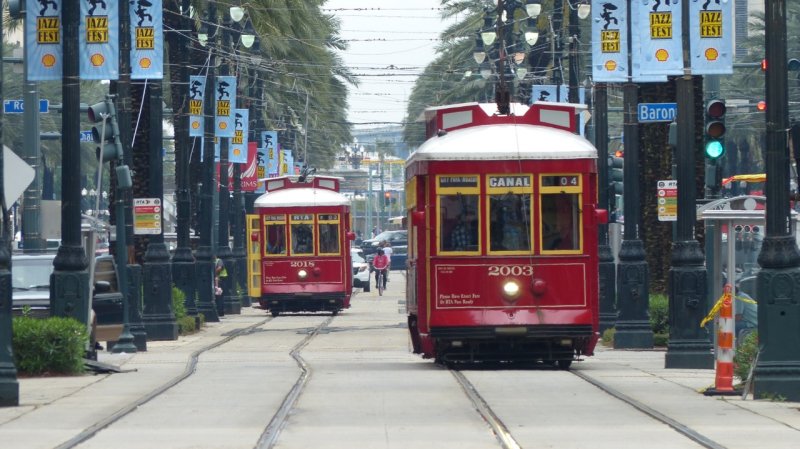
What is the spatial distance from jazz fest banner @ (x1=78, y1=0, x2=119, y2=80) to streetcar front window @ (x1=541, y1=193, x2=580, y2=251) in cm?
730

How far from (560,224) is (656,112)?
7666 mm

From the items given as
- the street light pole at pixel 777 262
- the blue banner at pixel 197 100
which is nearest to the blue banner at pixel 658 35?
the street light pole at pixel 777 262

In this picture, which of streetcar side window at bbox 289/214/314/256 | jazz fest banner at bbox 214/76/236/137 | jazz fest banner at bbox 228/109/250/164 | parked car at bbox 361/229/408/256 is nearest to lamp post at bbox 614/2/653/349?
streetcar side window at bbox 289/214/314/256

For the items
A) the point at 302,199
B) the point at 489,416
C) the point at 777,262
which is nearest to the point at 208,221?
the point at 302,199

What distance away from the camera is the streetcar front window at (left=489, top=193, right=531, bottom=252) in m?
21.0

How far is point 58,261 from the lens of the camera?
72.2ft

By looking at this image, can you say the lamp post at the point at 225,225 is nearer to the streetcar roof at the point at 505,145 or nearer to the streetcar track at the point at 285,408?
the streetcar track at the point at 285,408

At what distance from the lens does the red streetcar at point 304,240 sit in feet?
141

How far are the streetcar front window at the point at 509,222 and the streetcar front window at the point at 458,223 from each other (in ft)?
0.72

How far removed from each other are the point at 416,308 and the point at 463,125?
2.69 metres

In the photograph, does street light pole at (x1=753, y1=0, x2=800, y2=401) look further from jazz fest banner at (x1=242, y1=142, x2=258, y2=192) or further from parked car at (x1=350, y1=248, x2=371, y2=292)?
parked car at (x1=350, y1=248, x2=371, y2=292)

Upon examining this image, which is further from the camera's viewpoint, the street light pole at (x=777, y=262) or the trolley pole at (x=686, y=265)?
the trolley pole at (x=686, y=265)

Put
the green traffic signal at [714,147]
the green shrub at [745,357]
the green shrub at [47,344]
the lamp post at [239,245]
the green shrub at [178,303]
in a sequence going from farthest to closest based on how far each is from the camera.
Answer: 1. the lamp post at [239,245]
2. the green shrub at [178,303]
3. the green traffic signal at [714,147]
4. the green shrub at [47,344]
5. the green shrub at [745,357]

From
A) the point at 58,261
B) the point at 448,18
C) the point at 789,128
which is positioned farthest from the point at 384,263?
the point at 789,128
